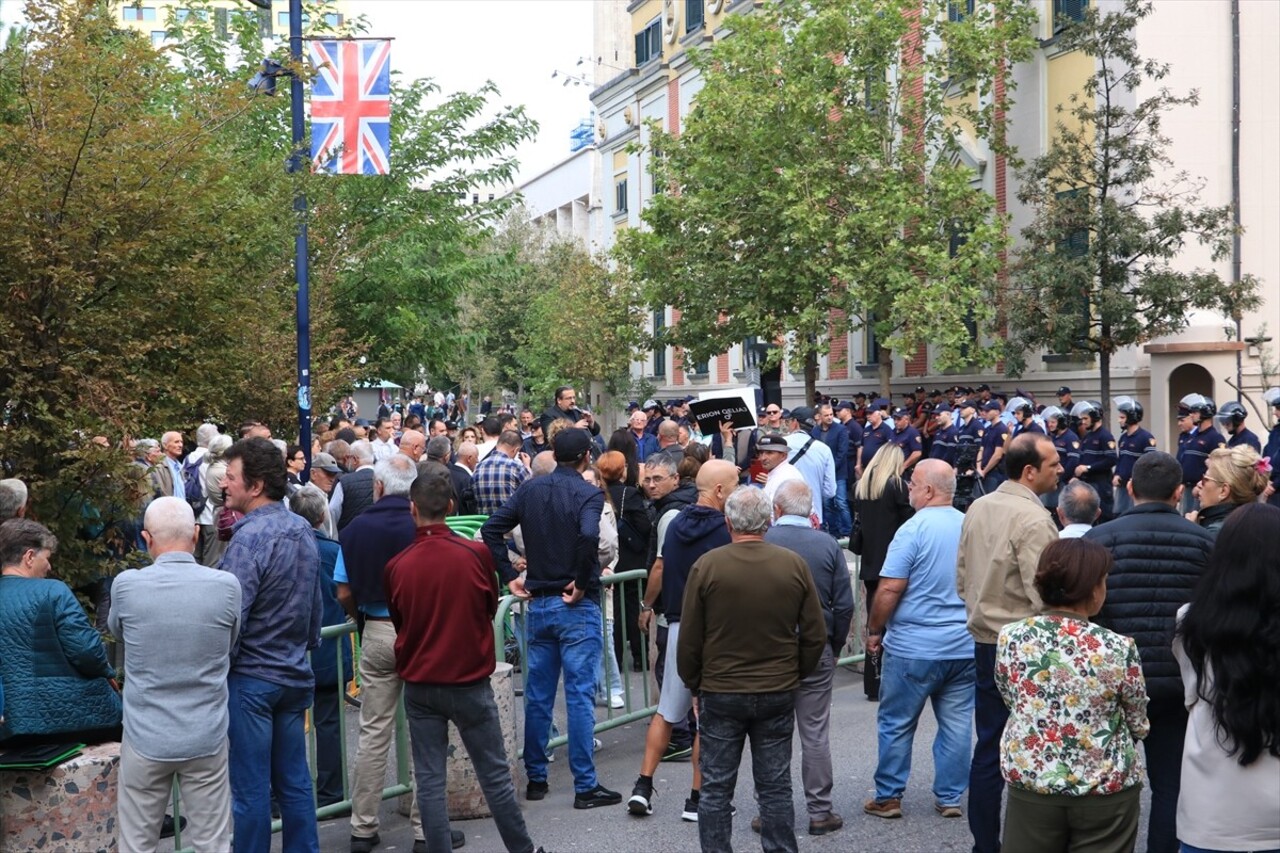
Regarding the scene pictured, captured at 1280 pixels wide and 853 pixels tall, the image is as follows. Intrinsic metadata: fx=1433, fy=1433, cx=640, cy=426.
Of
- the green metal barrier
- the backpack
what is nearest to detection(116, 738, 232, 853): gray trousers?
the green metal barrier

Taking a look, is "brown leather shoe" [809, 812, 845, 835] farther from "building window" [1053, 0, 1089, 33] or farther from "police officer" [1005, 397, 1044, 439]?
"building window" [1053, 0, 1089, 33]

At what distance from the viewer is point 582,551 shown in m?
7.94

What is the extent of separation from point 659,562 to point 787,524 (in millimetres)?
797

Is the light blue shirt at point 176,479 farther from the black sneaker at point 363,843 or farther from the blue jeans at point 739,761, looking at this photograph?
the blue jeans at point 739,761

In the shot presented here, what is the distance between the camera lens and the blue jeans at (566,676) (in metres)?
8.00

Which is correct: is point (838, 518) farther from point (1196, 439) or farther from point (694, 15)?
point (694, 15)

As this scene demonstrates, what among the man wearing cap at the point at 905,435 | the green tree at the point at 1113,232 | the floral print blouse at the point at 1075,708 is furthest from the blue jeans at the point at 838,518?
the floral print blouse at the point at 1075,708

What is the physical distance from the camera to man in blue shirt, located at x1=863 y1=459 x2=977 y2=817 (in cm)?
732

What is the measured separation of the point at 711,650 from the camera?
6223 millimetres

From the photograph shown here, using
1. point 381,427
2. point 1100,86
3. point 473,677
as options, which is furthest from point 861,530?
point 1100,86

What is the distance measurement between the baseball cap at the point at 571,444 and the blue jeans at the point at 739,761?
6.58ft

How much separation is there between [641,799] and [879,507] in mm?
3114

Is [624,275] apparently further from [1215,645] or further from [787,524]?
[1215,645]

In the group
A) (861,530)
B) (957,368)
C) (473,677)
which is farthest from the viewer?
(957,368)
